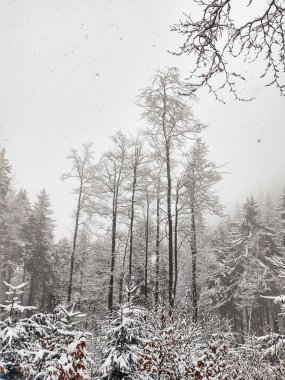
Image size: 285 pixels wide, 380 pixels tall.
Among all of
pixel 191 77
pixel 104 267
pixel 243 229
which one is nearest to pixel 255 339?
pixel 191 77

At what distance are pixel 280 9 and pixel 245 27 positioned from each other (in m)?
0.41

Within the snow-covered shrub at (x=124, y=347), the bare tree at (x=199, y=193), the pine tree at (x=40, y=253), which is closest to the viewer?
the snow-covered shrub at (x=124, y=347)

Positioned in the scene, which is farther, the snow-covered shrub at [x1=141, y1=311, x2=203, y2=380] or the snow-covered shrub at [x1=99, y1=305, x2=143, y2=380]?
the snow-covered shrub at [x1=99, y1=305, x2=143, y2=380]

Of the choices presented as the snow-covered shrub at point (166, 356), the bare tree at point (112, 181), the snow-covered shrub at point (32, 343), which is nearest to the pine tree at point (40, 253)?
the bare tree at point (112, 181)

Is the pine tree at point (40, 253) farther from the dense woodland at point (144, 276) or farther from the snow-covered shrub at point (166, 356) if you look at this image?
the snow-covered shrub at point (166, 356)

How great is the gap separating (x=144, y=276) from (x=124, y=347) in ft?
54.6

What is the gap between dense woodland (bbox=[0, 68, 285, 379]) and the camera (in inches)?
276

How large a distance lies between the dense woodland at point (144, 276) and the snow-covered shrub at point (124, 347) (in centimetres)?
2

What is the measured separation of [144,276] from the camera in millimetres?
24109

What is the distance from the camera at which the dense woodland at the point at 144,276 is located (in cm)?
702

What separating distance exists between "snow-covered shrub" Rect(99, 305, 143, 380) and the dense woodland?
0.02 meters

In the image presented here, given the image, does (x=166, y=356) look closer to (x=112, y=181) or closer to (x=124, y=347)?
(x=124, y=347)

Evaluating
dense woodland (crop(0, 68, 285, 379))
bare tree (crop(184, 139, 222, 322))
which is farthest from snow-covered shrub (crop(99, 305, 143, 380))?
bare tree (crop(184, 139, 222, 322))

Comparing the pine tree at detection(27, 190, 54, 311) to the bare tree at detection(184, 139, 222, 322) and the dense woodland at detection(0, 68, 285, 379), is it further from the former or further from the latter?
the bare tree at detection(184, 139, 222, 322)
